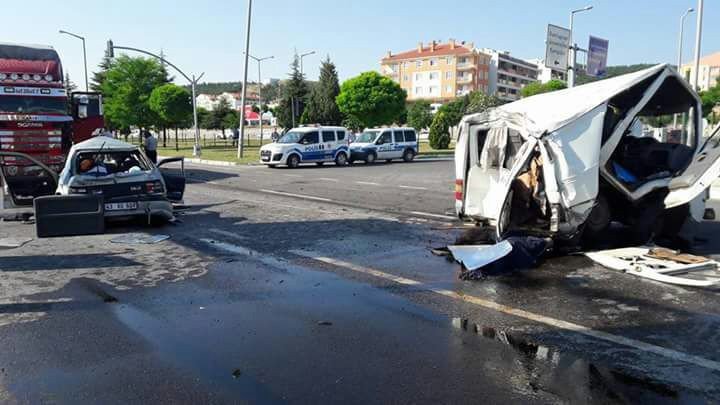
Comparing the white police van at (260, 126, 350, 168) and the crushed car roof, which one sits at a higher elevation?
the crushed car roof

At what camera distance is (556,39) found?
1182 inches

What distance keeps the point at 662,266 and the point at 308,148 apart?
22488 mm

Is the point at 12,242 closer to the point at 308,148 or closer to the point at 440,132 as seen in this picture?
the point at 308,148

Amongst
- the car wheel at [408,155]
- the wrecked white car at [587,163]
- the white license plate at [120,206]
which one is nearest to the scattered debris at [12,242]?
the white license plate at [120,206]

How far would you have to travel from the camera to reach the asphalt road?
385 cm

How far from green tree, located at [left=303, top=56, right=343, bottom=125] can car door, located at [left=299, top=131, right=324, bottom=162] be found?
4150cm

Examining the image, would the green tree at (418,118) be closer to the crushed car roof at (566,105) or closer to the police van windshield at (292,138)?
the police van windshield at (292,138)

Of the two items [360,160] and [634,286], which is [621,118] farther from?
[360,160]

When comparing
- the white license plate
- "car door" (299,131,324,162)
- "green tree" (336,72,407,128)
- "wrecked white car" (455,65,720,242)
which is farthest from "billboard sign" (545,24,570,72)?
the white license plate

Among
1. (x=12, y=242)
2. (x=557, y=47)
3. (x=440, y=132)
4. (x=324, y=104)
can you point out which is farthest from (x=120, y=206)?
(x=324, y=104)

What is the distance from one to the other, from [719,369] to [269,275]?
4.64 m

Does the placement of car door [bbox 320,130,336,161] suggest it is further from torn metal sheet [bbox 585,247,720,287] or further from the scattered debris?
torn metal sheet [bbox 585,247,720,287]

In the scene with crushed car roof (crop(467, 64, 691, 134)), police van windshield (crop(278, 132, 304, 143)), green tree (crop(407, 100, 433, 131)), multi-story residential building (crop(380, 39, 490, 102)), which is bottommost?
police van windshield (crop(278, 132, 304, 143))

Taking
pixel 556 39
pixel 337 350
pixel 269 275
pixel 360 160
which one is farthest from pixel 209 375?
pixel 556 39
